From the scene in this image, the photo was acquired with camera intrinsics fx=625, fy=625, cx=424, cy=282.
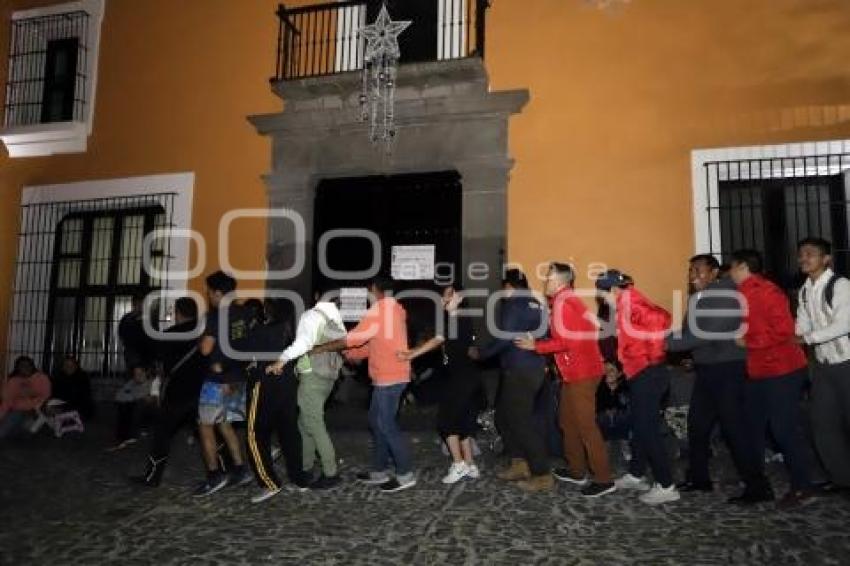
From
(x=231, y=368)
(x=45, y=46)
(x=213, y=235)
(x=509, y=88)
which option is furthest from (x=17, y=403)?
(x=509, y=88)

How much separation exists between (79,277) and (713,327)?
9019mm

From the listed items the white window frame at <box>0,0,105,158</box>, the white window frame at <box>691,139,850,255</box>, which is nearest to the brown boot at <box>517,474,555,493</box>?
the white window frame at <box>691,139,850,255</box>

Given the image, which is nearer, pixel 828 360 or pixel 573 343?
pixel 828 360

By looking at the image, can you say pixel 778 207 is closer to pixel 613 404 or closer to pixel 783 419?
pixel 613 404

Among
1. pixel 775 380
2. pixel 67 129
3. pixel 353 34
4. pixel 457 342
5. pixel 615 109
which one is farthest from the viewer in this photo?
pixel 67 129

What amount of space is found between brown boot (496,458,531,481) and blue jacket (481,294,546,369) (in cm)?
83

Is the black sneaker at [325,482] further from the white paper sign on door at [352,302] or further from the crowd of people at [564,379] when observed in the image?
the white paper sign on door at [352,302]

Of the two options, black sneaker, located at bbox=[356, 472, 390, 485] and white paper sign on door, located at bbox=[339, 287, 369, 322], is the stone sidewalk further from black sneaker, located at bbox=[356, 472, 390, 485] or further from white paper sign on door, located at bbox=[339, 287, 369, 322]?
white paper sign on door, located at bbox=[339, 287, 369, 322]

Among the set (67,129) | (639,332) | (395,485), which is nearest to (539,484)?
(395,485)

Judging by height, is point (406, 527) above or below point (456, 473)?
below

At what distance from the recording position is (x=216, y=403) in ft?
15.7

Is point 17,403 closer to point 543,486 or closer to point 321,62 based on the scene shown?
point 321,62

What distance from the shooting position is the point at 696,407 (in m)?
4.43

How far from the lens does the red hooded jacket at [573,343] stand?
A: 4.52 metres
